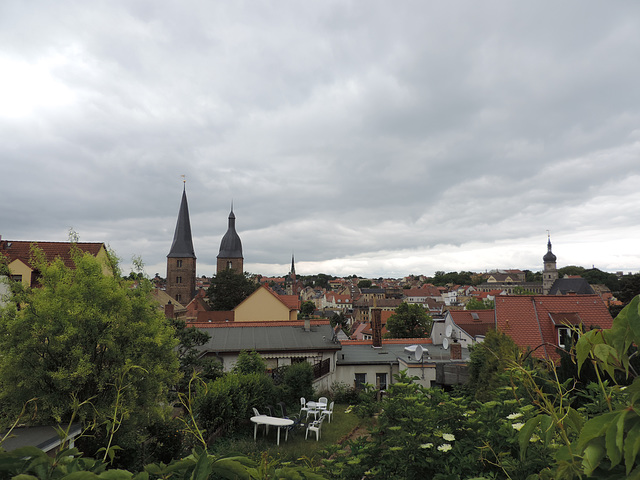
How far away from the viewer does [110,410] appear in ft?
25.2

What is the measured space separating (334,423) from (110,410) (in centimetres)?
998

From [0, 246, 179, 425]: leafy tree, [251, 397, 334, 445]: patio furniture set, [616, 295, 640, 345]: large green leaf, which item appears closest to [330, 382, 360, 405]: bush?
[251, 397, 334, 445]: patio furniture set

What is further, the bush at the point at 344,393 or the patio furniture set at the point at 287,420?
the bush at the point at 344,393

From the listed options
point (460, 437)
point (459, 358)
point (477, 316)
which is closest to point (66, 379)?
point (460, 437)

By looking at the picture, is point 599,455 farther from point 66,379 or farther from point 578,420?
point 66,379

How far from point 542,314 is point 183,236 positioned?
63202 mm

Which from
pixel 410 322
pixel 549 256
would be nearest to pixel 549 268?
pixel 549 256

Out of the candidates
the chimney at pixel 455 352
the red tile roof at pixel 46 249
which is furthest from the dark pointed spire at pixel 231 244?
the chimney at pixel 455 352

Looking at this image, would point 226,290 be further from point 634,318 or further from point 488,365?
point 634,318

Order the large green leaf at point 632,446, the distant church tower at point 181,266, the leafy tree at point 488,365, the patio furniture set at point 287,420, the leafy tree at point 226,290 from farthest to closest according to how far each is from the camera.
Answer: the distant church tower at point 181,266, the leafy tree at point 226,290, the patio furniture set at point 287,420, the leafy tree at point 488,365, the large green leaf at point 632,446

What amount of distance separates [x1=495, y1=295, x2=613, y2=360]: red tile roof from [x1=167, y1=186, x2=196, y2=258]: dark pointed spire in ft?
195

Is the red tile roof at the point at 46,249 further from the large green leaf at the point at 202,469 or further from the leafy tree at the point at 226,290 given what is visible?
the leafy tree at the point at 226,290

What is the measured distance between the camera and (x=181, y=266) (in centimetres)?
6806

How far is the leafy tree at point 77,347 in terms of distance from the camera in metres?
7.68
